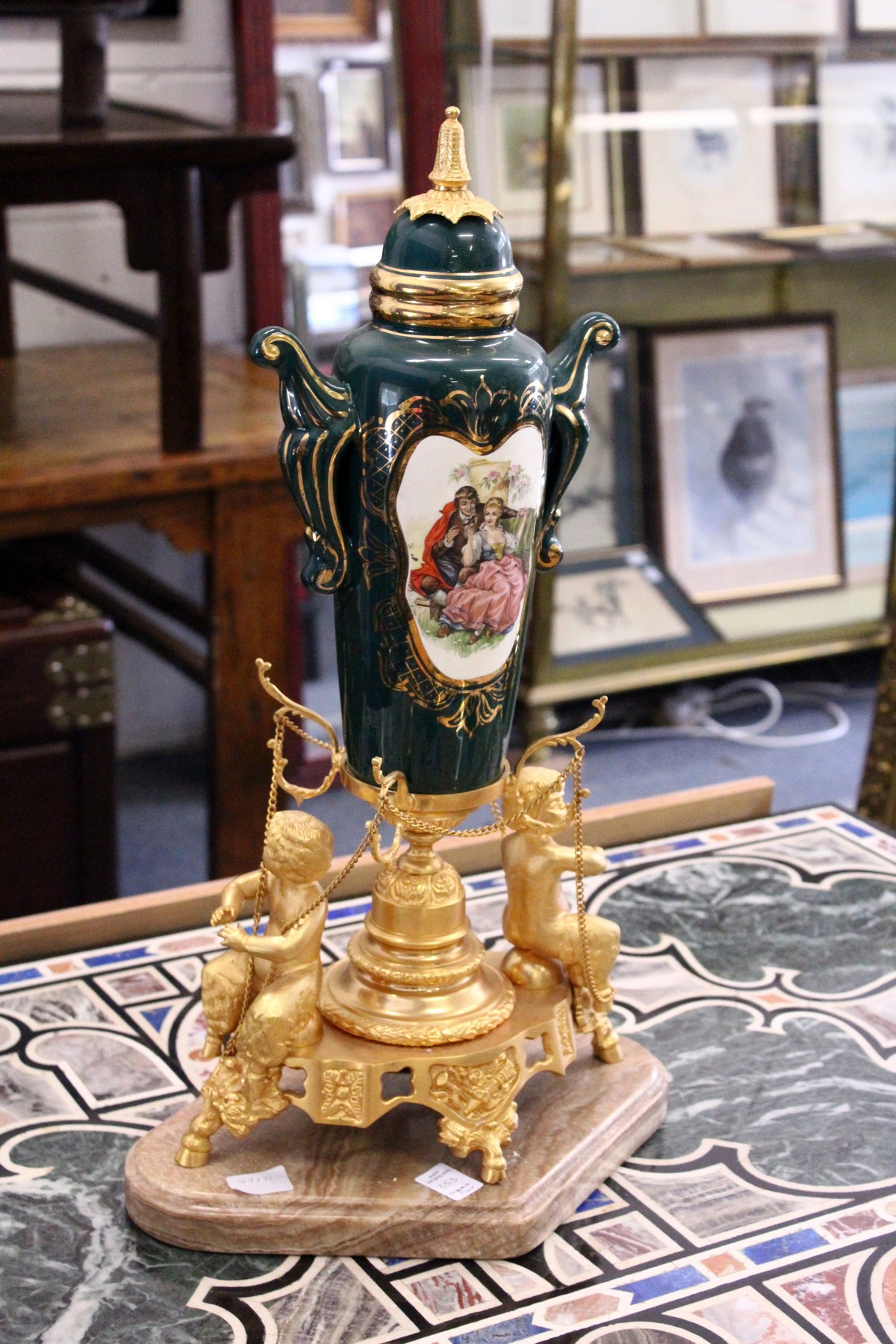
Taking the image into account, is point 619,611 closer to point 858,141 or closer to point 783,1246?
point 858,141

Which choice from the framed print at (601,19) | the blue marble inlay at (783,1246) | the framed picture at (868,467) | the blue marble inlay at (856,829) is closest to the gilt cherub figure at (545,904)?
the blue marble inlay at (783,1246)

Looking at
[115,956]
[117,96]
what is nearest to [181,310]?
[117,96]

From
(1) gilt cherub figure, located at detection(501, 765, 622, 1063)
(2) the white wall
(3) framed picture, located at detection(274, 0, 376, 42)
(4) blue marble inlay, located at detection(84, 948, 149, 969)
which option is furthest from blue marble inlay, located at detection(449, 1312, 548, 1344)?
(3) framed picture, located at detection(274, 0, 376, 42)

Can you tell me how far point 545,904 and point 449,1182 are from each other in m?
0.20

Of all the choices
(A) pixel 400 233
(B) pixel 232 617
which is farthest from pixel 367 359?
(B) pixel 232 617

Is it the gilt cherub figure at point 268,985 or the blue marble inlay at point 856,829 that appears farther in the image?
the blue marble inlay at point 856,829

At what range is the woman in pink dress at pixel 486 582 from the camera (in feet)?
3.42

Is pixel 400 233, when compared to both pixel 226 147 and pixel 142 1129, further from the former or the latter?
pixel 226 147

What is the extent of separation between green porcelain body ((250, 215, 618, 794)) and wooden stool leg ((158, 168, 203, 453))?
1064 millimetres

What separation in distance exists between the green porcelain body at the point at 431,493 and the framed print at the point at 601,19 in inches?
70.6

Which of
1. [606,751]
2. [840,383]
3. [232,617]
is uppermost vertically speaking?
[840,383]

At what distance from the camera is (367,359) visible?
1.03m

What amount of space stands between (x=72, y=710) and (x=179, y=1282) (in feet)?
4.07

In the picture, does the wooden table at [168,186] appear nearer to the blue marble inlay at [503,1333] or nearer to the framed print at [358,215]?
the framed print at [358,215]
